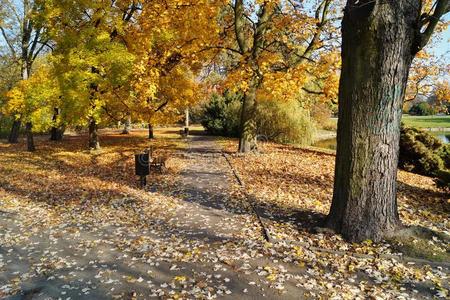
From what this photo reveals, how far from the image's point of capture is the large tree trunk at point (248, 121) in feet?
56.7

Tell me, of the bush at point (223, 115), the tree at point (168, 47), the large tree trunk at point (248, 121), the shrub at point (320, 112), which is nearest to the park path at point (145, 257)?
the tree at point (168, 47)

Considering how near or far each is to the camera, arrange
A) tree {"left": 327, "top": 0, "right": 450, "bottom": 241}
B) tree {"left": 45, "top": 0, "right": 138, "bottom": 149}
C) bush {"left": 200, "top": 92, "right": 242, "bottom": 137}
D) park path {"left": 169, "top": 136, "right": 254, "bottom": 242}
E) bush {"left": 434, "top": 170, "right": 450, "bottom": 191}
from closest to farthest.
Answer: tree {"left": 327, "top": 0, "right": 450, "bottom": 241}, park path {"left": 169, "top": 136, "right": 254, "bottom": 242}, bush {"left": 434, "top": 170, "right": 450, "bottom": 191}, tree {"left": 45, "top": 0, "right": 138, "bottom": 149}, bush {"left": 200, "top": 92, "right": 242, "bottom": 137}

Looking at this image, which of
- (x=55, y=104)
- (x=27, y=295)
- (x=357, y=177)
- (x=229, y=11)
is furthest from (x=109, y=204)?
(x=229, y=11)

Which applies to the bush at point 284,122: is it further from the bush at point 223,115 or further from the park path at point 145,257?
the park path at point 145,257

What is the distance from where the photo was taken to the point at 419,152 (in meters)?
15.9

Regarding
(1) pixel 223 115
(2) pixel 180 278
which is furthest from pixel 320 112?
(2) pixel 180 278

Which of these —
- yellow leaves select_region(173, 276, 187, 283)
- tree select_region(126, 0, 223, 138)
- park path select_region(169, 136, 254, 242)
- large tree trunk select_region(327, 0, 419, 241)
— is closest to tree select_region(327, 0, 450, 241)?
large tree trunk select_region(327, 0, 419, 241)

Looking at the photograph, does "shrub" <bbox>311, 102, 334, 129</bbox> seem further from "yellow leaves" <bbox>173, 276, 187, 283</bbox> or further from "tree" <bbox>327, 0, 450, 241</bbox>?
"yellow leaves" <bbox>173, 276, 187, 283</bbox>

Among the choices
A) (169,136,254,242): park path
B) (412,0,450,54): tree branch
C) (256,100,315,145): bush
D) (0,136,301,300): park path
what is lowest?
(0,136,301,300): park path

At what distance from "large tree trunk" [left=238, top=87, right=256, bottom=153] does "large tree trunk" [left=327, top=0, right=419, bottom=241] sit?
10489mm

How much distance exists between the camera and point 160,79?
1950 centimetres

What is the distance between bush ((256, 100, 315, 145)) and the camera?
24.6 metres

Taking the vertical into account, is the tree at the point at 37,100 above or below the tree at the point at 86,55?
below

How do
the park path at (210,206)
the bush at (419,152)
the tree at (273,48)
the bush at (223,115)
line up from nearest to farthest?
the park path at (210,206), the tree at (273,48), the bush at (419,152), the bush at (223,115)
